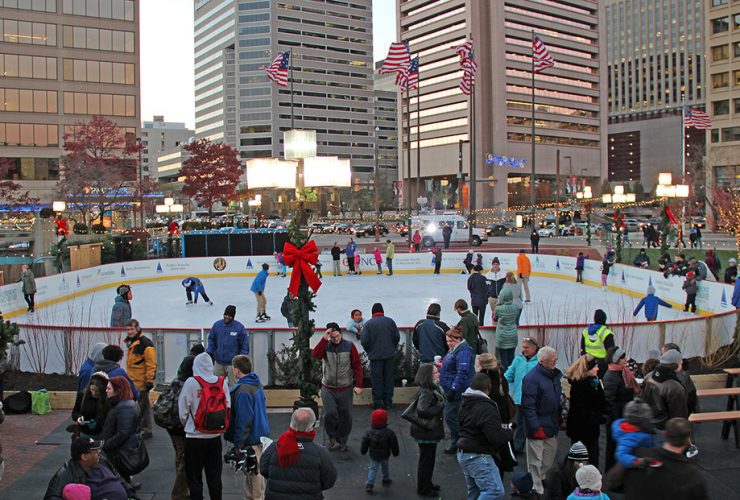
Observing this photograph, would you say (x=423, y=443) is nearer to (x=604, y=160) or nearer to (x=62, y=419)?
(x=62, y=419)

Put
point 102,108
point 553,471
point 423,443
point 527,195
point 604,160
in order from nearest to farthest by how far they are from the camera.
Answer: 1. point 553,471
2. point 423,443
3. point 102,108
4. point 527,195
5. point 604,160

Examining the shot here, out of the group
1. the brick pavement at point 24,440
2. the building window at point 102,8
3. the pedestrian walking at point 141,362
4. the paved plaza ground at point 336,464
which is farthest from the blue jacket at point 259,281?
the building window at point 102,8

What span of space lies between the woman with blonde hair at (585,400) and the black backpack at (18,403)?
7.97m

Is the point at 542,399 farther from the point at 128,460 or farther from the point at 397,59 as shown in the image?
the point at 397,59

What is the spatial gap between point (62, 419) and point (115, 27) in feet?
204

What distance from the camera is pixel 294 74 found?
158m

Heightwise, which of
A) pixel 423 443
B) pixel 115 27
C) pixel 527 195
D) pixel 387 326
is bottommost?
pixel 423 443

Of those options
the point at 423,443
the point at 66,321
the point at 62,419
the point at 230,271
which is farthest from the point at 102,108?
the point at 423,443

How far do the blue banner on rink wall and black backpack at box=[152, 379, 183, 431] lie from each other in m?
15.6

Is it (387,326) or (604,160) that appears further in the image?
(604,160)

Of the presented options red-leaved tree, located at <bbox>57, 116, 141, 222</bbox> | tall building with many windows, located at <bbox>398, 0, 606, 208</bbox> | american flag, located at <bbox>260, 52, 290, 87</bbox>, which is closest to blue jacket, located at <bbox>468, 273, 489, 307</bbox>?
american flag, located at <bbox>260, 52, 290, 87</bbox>

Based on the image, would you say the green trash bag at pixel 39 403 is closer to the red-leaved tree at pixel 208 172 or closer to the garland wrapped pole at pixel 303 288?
the garland wrapped pole at pixel 303 288

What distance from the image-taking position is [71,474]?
530 centimetres

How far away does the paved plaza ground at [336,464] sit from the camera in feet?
24.4
